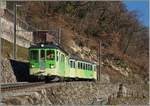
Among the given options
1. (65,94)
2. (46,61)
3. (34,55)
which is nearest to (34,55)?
(34,55)

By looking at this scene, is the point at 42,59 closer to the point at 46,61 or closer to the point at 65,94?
the point at 46,61

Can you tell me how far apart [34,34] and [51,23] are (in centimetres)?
1205

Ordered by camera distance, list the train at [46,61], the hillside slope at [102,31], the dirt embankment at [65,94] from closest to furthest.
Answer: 1. the dirt embankment at [65,94]
2. the train at [46,61]
3. the hillside slope at [102,31]

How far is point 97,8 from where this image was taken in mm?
90500

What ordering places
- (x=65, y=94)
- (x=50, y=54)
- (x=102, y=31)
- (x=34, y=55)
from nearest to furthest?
(x=65, y=94) < (x=50, y=54) < (x=34, y=55) < (x=102, y=31)

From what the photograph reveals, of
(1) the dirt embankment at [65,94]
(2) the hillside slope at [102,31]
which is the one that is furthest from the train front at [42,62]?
(2) the hillside slope at [102,31]

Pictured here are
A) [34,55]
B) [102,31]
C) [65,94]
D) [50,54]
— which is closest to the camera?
[65,94]

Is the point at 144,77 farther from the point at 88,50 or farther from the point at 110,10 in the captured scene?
the point at 110,10

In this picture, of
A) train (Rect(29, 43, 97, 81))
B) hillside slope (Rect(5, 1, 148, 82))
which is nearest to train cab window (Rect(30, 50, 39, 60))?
train (Rect(29, 43, 97, 81))

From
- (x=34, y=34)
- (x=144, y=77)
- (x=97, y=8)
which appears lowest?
(x=144, y=77)

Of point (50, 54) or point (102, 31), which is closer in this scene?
point (50, 54)

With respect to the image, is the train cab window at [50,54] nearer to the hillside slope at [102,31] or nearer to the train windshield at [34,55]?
the train windshield at [34,55]

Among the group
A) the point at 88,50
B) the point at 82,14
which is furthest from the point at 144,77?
the point at 82,14

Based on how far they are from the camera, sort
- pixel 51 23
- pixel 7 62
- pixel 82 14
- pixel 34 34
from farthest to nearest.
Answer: pixel 82 14, pixel 51 23, pixel 34 34, pixel 7 62
